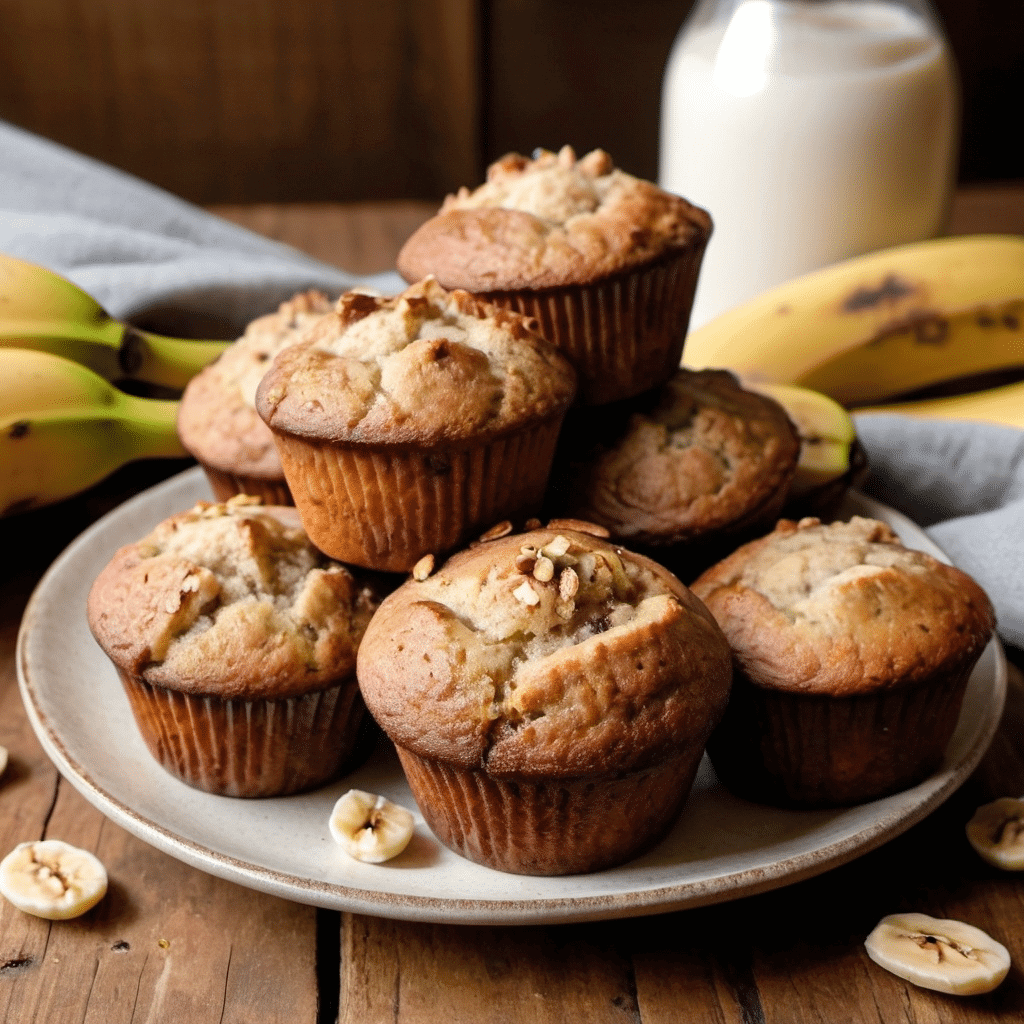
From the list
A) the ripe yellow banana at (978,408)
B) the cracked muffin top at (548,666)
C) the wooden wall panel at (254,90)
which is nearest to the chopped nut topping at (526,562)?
the cracked muffin top at (548,666)

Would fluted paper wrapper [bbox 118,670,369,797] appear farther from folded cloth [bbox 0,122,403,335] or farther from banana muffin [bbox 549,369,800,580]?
folded cloth [bbox 0,122,403,335]

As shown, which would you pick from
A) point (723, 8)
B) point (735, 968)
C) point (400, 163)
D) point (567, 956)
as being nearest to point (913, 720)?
point (735, 968)

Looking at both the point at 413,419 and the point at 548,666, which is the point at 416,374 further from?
the point at 548,666

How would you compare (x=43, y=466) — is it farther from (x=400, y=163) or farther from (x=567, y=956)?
(x=400, y=163)

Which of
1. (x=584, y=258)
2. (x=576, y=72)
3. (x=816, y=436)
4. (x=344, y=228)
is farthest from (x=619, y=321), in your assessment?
(x=576, y=72)

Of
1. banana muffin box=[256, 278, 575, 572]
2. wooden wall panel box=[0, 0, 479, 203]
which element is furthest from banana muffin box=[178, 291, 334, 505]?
wooden wall panel box=[0, 0, 479, 203]

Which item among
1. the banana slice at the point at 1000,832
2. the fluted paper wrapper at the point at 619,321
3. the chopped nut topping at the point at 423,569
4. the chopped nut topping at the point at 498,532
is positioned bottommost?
the banana slice at the point at 1000,832

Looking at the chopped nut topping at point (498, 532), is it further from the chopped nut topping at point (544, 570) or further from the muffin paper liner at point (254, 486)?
the muffin paper liner at point (254, 486)
